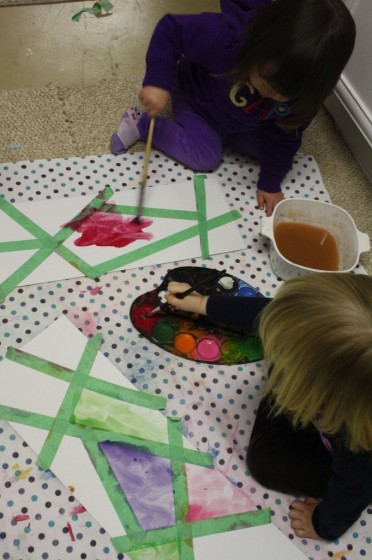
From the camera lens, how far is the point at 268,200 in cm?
114

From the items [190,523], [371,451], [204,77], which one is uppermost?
[204,77]

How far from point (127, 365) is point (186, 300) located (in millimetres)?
150

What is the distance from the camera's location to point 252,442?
0.85m

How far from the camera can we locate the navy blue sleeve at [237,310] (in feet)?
2.87

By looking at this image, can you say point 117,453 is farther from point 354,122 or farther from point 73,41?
point 73,41

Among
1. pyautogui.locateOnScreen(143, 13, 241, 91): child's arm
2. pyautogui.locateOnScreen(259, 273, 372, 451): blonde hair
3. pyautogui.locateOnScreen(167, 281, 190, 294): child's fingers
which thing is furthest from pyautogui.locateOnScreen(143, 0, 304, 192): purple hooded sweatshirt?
pyautogui.locateOnScreen(259, 273, 372, 451): blonde hair

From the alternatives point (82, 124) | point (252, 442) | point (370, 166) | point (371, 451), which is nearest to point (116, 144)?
point (82, 124)

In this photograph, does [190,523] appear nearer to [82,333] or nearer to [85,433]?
[85,433]

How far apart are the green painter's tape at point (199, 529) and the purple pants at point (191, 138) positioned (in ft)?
2.30

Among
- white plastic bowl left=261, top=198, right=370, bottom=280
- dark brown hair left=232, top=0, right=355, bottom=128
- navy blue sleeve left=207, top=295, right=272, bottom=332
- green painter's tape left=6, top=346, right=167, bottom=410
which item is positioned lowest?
green painter's tape left=6, top=346, right=167, bottom=410

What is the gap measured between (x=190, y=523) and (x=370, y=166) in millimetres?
877

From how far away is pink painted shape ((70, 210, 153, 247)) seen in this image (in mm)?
1040

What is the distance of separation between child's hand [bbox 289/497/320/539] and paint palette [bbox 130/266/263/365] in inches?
9.5

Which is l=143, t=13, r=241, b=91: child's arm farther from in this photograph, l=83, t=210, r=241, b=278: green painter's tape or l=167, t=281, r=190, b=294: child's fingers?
l=167, t=281, r=190, b=294: child's fingers
